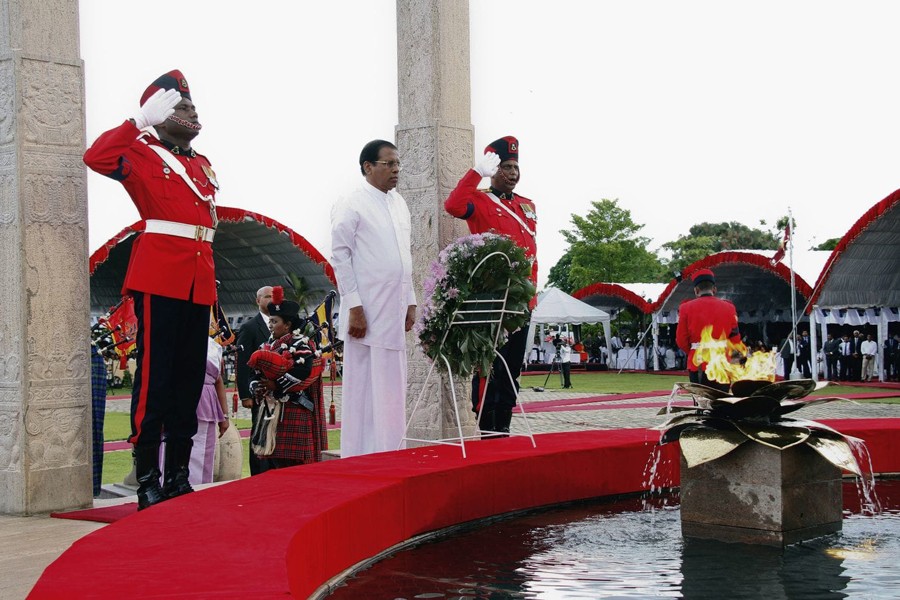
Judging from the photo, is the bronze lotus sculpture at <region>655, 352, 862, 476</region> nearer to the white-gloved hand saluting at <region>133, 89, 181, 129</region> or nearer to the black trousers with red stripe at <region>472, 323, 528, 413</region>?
the black trousers with red stripe at <region>472, 323, 528, 413</region>

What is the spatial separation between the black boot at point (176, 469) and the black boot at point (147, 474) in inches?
4.2

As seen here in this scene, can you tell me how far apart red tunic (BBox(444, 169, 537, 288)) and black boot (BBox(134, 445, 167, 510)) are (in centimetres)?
249

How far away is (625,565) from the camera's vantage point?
4.01m

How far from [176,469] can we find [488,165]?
8.92 ft

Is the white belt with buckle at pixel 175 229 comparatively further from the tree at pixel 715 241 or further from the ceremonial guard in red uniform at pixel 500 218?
the tree at pixel 715 241

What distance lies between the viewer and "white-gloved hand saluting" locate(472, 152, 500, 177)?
6527 mm

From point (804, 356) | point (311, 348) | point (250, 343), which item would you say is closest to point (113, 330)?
point (250, 343)

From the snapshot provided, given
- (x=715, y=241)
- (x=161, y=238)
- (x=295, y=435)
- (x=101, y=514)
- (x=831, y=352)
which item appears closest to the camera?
(x=161, y=238)

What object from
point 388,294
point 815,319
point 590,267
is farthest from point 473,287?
point 590,267

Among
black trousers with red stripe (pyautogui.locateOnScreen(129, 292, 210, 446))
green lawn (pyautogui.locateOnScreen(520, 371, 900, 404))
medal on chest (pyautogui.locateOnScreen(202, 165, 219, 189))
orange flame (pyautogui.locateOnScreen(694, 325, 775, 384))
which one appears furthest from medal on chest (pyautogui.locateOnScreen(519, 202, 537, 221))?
green lawn (pyautogui.locateOnScreen(520, 371, 900, 404))

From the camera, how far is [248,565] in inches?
110

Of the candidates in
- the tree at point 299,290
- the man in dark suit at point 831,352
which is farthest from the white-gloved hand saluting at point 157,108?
the tree at point 299,290

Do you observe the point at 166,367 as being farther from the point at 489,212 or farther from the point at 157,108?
the point at 489,212

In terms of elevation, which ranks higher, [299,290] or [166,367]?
[299,290]
